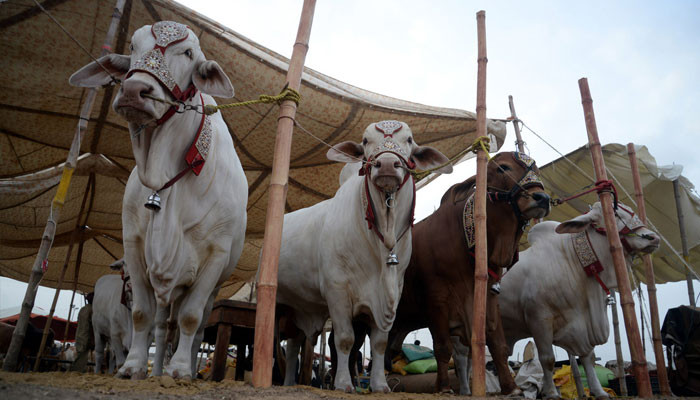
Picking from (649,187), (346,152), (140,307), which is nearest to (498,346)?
(346,152)

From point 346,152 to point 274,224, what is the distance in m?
1.22

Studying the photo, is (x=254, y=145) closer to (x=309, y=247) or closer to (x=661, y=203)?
(x=309, y=247)

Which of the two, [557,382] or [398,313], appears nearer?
[398,313]

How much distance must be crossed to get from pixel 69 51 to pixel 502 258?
530cm

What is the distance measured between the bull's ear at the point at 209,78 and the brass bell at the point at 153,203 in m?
0.75

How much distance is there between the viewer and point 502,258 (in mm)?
3990

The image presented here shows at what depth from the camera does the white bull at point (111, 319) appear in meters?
5.38

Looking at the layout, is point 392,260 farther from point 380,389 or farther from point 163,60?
point 163,60

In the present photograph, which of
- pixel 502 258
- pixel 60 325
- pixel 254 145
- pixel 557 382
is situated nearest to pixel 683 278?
pixel 557 382

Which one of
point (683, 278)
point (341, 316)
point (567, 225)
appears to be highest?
point (683, 278)

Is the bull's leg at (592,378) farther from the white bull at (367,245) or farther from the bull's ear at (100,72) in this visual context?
the bull's ear at (100,72)

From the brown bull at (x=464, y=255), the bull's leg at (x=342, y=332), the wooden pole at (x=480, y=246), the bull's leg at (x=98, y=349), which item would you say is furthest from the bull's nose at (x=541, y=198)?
the bull's leg at (x=98, y=349)

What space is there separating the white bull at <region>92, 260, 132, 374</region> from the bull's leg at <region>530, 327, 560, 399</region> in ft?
13.7

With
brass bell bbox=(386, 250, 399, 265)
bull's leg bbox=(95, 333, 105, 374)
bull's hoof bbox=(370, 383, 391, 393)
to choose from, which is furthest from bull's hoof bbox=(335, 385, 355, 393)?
bull's leg bbox=(95, 333, 105, 374)
